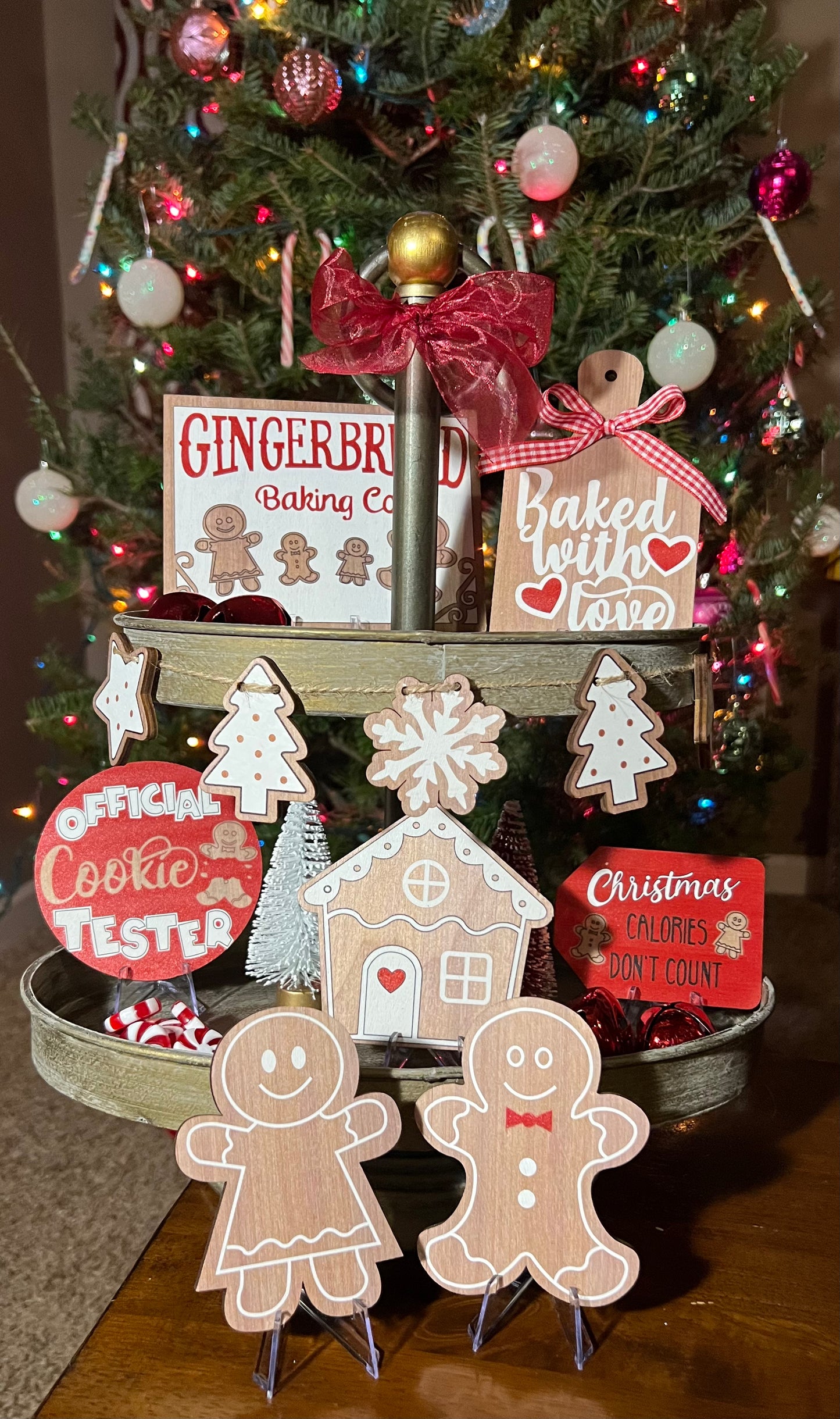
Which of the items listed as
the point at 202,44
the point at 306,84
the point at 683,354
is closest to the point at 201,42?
the point at 202,44

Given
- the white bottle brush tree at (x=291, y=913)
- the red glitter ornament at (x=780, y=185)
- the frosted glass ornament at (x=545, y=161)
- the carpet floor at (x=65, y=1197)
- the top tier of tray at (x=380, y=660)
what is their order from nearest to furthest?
the top tier of tray at (x=380, y=660)
the carpet floor at (x=65, y=1197)
the white bottle brush tree at (x=291, y=913)
the frosted glass ornament at (x=545, y=161)
the red glitter ornament at (x=780, y=185)

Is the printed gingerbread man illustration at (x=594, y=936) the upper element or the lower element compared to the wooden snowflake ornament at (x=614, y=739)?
lower

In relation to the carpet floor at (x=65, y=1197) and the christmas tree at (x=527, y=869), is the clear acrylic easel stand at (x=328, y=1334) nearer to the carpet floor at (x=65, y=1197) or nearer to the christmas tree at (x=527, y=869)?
the carpet floor at (x=65, y=1197)

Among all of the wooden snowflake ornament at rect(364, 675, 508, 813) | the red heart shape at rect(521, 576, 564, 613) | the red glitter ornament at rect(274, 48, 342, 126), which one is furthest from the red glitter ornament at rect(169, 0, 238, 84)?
the wooden snowflake ornament at rect(364, 675, 508, 813)

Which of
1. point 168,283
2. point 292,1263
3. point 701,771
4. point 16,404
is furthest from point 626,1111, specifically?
point 16,404

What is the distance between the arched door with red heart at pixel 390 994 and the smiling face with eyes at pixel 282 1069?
0.05m

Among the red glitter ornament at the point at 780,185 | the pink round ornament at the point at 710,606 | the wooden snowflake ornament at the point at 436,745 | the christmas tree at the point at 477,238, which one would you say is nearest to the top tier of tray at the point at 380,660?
the wooden snowflake ornament at the point at 436,745

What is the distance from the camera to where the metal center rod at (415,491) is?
0.63 m

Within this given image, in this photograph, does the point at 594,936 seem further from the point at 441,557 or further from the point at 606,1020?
the point at 441,557

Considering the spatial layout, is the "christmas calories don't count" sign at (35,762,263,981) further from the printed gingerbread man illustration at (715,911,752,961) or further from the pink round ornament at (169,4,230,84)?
the pink round ornament at (169,4,230,84)

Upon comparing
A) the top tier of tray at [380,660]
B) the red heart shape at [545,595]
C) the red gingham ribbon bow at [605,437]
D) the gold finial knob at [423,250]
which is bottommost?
the top tier of tray at [380,660]

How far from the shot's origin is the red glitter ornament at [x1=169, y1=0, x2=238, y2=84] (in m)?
1.29

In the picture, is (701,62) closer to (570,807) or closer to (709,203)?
(709,203)

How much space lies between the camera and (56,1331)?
0.69 m
